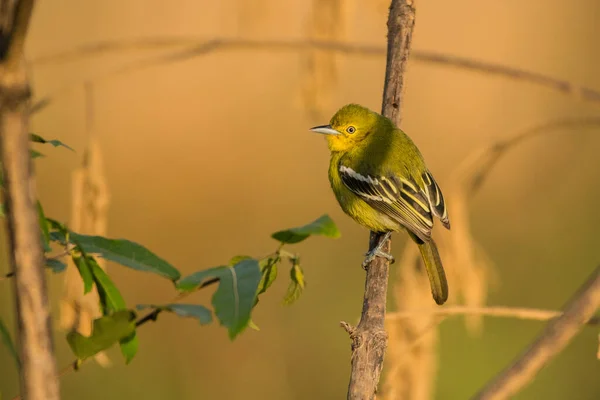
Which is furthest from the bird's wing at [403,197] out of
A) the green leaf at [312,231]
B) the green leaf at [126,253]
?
the green leaf at [126,253]

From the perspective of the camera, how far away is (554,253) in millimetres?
8711

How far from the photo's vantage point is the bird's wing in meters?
4.15

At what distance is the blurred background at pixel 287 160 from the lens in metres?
7.40

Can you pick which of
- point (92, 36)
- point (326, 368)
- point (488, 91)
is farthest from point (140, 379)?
point (488, 91)

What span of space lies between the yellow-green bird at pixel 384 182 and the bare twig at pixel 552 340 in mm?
3133

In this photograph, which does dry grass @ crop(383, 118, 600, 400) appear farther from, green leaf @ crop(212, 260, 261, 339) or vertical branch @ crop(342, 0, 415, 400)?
green leaf @ crop(212, 260, 261, 339)

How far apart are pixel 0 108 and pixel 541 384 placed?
644cm

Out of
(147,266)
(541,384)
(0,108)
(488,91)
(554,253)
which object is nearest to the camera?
(0,108)

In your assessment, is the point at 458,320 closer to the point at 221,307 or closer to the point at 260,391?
the point at 260,391

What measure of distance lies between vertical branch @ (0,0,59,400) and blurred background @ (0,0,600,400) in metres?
6.27

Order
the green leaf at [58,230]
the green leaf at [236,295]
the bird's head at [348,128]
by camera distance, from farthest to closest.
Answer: the bird's head at [348,128]
the green leaf at [58,230]
the green leaf at [236,295]

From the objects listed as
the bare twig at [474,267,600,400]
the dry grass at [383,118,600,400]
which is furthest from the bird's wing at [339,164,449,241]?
the bare twig at [474,267,600,400]

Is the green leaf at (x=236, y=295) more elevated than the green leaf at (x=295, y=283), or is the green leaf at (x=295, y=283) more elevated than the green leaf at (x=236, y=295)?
the green leaf at (x=236, y=295)

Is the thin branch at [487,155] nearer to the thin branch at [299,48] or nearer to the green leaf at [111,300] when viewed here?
the thin branch at [299,48]
